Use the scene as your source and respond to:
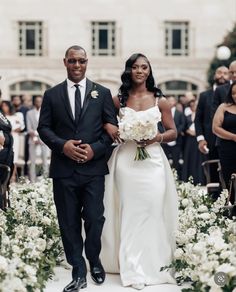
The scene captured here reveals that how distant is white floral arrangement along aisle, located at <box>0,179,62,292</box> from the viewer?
22.3 feet

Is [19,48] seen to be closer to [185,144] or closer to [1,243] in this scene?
[185,144]

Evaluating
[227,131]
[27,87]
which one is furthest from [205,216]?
[27,87]

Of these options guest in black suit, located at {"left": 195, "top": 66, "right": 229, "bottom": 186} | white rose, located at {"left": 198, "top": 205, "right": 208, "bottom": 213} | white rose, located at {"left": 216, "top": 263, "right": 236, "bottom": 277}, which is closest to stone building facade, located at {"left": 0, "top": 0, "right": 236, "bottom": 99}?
guest in black suit, located at {"left": 195, "top": 66, "right": 229, "bottom": 186}

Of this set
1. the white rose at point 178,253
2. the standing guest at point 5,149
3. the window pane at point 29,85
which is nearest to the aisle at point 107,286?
the white rose at point 178,253

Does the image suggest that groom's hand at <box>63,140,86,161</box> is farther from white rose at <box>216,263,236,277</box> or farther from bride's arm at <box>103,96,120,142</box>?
white rose at <box>216,263,236,277</box>

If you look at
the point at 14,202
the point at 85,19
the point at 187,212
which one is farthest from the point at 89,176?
the point at 85,19

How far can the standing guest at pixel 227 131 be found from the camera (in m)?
10.3

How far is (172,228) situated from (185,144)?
39.6 ft

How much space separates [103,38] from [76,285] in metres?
34.4

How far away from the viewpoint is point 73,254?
7.86 meters

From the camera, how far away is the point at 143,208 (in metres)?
8.20

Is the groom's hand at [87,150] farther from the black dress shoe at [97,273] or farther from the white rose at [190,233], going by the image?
the white rose at [190,233]

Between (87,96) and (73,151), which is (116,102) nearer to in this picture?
(87,96)

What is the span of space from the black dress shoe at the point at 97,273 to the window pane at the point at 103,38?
33.9 m
